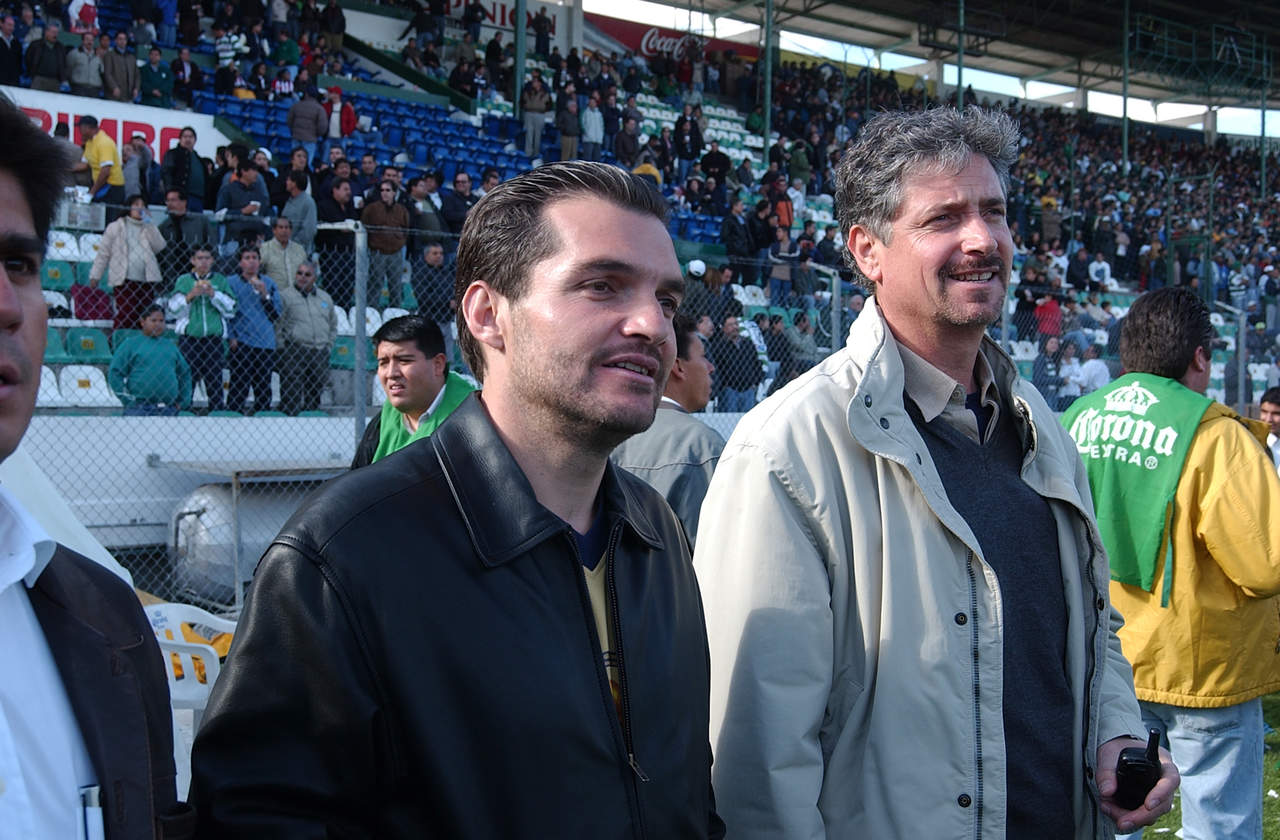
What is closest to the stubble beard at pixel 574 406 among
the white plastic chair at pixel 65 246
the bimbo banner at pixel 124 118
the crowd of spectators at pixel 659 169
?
the crowd of spectators at pixel 659 169

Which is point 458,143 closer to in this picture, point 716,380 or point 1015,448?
point 716,380

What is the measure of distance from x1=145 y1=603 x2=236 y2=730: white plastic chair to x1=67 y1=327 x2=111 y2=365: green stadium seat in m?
4.73

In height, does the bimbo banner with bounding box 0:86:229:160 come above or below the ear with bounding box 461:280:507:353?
above

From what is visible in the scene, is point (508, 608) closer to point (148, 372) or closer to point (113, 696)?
point (113, 696)

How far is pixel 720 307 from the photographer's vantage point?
8.87 metres

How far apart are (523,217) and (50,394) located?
7154mm

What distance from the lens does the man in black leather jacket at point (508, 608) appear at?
1243 mm

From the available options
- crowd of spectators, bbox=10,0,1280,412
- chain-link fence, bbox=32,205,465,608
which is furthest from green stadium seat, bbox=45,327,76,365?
crowd of spectators, bbox=10,0,1280,412

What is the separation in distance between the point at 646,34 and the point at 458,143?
13.2m

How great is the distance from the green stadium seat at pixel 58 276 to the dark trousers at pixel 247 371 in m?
1.45

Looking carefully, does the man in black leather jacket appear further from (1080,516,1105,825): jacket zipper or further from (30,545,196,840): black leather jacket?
(1080,516,1105,825): jacket zipper

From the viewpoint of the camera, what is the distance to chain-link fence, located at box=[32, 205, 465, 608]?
7.09 metres

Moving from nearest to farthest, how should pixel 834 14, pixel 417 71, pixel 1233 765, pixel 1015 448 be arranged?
pixel 1015 448 < pixel 1233 765 < pixel 417 71 < pixel 834 14

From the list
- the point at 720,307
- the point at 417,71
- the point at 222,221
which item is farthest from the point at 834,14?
the point at 222,221
